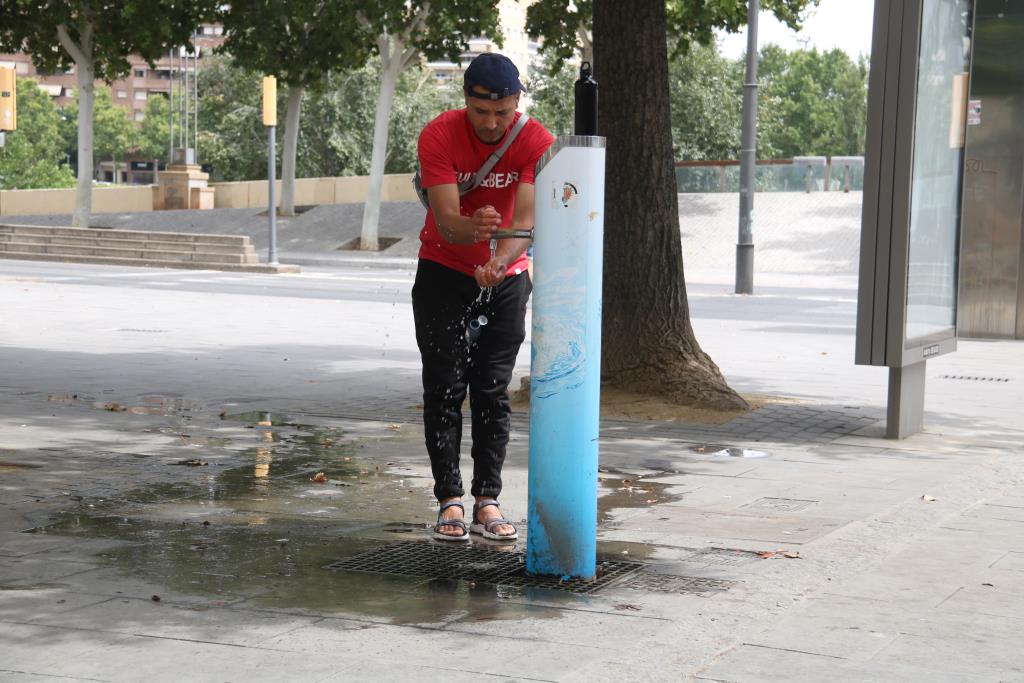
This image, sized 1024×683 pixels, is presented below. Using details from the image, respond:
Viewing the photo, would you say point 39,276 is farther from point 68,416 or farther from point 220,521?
point 220,521

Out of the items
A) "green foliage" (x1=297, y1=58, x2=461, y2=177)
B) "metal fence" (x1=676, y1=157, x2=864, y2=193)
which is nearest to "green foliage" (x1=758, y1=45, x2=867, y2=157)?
"green foliage" (x1=297, y1=58, x2=461, y2=177)

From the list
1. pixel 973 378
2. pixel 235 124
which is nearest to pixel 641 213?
pixel 973 378

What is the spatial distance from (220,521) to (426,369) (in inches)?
41.1

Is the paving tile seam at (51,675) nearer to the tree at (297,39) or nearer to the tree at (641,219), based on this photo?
the tree at (641,219)

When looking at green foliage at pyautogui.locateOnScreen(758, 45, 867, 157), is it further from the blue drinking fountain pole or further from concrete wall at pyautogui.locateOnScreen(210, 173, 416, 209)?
the blue drinking fountain pole

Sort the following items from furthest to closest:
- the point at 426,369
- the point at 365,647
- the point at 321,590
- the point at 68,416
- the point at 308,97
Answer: the point at 308,97
the point at 68,416
the point at 426,369
the point at 321,590
the point at 365,647

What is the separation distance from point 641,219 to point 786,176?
117ft

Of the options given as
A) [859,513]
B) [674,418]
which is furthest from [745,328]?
[859,513]

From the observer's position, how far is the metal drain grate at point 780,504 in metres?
6.86

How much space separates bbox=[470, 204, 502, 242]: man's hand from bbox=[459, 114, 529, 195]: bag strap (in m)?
0.28

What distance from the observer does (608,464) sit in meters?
8.08

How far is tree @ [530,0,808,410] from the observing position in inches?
411

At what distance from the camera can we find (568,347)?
205 inches

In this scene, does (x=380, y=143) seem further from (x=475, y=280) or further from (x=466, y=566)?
(x=466, y=566)
